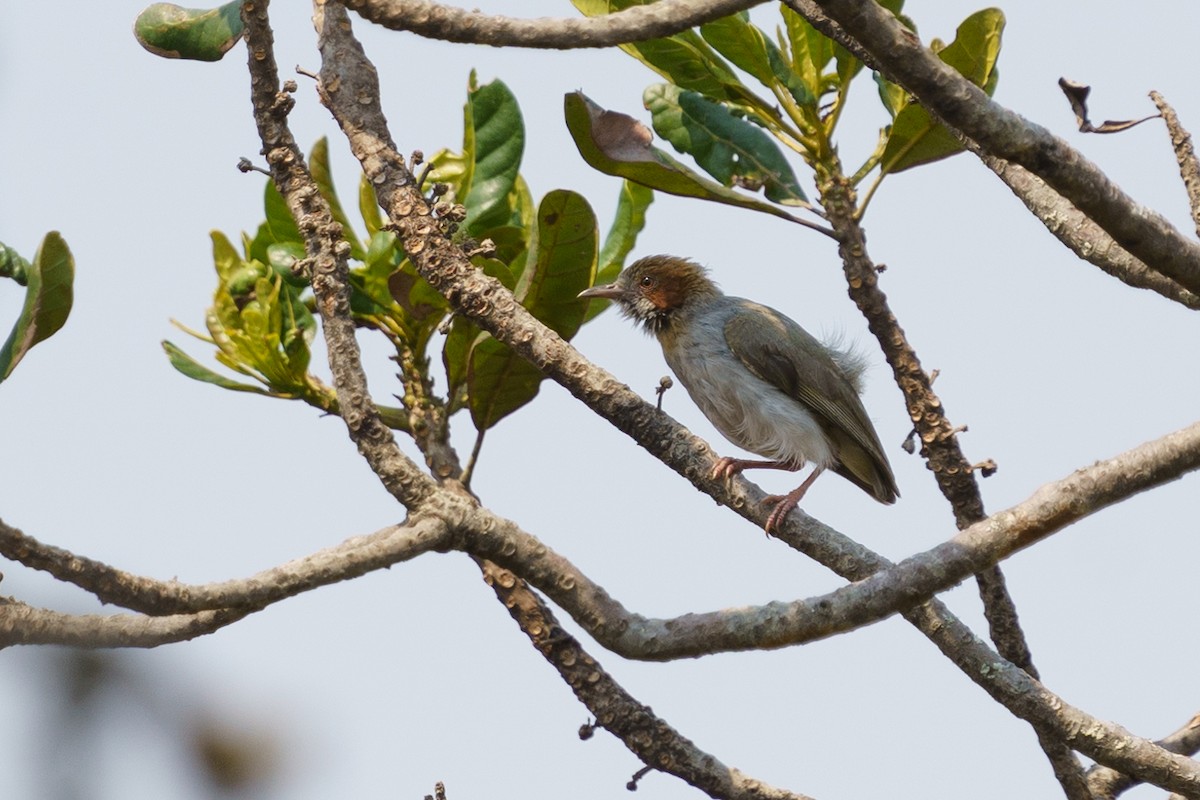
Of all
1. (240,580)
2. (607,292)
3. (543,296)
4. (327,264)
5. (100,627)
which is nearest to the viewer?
(100,627)

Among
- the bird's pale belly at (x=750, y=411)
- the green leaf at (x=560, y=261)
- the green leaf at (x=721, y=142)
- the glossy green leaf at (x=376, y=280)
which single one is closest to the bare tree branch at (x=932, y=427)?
the green leaf at (x=721, y=142)

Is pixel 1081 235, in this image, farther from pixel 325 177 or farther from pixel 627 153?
pixel 325 177

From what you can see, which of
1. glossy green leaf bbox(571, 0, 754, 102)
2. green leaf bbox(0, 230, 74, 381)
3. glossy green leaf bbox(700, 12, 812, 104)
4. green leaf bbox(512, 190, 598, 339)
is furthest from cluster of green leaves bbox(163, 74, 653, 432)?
green leaf bbox(0, 230, 74, 381)

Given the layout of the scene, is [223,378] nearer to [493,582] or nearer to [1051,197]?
[493,582]

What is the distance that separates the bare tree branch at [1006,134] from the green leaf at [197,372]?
292 centimetres

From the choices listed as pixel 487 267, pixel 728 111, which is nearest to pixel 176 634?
pixel 487 267

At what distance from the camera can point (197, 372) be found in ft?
16.0

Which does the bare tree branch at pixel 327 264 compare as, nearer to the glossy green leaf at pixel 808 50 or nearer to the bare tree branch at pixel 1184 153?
the glossy green leaf at pixel 808 50

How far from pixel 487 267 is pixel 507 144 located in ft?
1.86

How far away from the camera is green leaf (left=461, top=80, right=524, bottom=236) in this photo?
4707 millimetres

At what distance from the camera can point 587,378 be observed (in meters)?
3.92

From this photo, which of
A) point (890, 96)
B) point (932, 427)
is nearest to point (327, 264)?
point (932, 427)

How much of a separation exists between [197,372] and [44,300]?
1898 millimetres

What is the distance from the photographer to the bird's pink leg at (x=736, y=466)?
4289 mm
